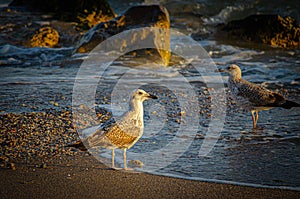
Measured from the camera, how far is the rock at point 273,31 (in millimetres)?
14305

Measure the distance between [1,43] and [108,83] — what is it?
228 inches

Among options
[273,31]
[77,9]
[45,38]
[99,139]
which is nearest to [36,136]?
[99,139]

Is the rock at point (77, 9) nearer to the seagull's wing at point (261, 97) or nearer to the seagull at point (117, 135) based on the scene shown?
the seagull's wing at point (261, 97)

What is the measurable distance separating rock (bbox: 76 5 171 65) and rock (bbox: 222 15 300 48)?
3.32 m

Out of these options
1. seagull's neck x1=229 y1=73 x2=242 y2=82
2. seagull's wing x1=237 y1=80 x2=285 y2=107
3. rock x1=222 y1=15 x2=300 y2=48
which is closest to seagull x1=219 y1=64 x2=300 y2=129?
seagull's wing x1=237 y1=80 x2=285 y2=107

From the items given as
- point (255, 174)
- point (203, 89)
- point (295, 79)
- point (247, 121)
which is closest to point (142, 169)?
point (255, 174)

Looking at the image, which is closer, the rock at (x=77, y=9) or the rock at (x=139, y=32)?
the rock at (x=139, y=32)

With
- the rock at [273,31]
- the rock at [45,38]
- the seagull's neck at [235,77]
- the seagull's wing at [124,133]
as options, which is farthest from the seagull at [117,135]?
the rock at [273,31]

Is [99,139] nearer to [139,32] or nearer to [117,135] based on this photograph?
[117,135]

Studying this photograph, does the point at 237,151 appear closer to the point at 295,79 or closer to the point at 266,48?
the point at 295,79

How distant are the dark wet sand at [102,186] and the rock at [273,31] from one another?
10571mm

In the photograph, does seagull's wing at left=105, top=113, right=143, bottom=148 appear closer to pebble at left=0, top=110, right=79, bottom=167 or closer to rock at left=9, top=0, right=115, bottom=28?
pebble at left=0, top=110, right=79, bottom=167

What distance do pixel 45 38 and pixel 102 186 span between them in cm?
1023

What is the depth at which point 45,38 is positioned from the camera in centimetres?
1400
